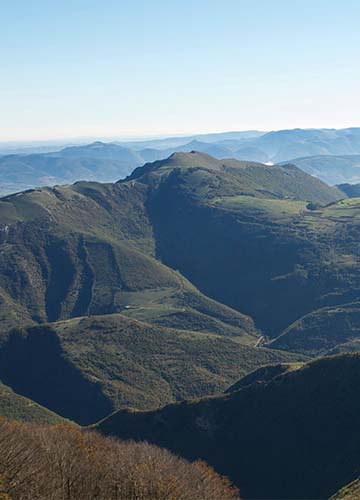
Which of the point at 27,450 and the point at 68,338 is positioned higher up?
the point at 27,450

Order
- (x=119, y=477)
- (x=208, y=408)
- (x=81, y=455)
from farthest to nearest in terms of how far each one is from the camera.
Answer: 1. (x=208, y=408)
2. (x=81, y=455)
3. (x=119, y=477)

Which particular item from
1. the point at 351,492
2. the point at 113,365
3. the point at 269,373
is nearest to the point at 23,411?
the point at 113,365

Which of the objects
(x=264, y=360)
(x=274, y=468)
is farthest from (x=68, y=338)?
(x=274, y=468)

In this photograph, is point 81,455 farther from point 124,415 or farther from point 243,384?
point 243,384

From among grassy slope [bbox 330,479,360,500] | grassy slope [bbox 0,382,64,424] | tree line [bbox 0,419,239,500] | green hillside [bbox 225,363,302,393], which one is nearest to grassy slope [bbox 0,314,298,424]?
grassy slope [bbox 0,382,64,424]

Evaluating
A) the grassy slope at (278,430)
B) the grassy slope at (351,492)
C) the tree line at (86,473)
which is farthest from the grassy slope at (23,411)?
the grassy slope at (351,492)

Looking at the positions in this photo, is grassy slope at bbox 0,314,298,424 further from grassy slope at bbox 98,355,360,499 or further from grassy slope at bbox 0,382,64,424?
grassy slope at bbox 98,355,360,499
